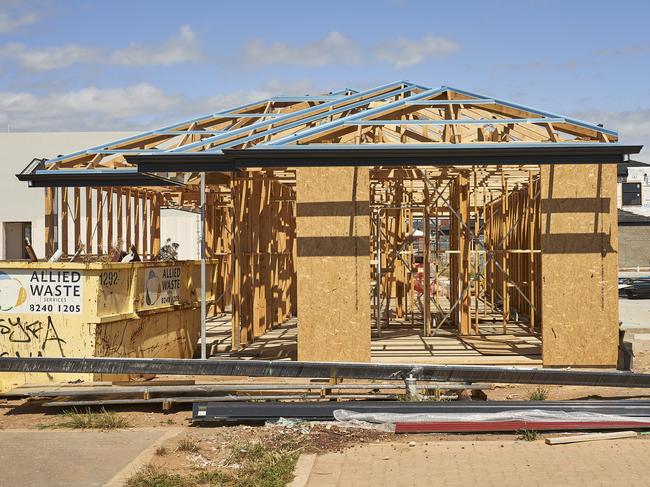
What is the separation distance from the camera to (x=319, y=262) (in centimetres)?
1329

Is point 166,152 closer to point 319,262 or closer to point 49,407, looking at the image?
point 319,262

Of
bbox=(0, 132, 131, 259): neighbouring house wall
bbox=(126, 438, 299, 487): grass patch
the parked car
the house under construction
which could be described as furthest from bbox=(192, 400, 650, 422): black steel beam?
bbox=(0, 132, 131, 259): neighbouring house wall

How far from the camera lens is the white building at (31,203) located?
115 feet

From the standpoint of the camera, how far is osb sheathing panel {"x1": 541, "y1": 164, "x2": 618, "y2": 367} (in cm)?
1299

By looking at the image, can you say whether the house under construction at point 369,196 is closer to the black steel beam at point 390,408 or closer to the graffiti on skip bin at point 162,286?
the graffiti on skip bin at point 162,286

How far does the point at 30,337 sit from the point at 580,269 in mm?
7991

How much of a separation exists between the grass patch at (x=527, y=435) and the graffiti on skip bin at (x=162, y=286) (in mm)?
6109

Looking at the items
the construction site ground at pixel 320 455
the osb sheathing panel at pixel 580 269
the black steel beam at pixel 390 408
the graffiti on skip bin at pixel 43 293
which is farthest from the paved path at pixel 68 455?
the osb sheathing panel at pixel 580 269

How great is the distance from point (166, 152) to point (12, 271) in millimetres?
3394

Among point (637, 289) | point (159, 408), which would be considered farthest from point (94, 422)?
point (637, 289)

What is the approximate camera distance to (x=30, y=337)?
10922 mm

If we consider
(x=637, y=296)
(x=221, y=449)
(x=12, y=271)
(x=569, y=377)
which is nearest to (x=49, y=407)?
(x=12, y=271)

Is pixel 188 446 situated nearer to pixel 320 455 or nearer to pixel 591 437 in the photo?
pixel 320 455

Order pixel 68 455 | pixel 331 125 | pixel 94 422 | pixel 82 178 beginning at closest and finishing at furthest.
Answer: pixel 68 455
pixel 94 422
pixel 331 125
pixel 82 178
